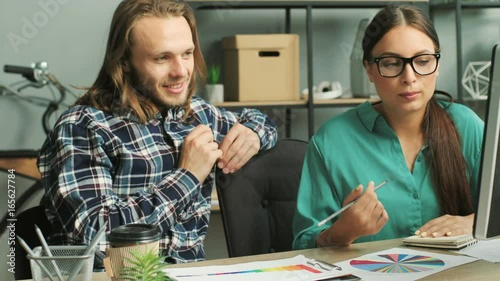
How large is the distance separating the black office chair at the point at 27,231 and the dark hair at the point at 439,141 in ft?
3.10

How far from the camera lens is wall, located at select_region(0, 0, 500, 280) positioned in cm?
340

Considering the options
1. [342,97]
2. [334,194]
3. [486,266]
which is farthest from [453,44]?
[486,266]

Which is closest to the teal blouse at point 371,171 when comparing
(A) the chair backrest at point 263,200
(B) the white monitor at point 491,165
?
(A) the chair backrest at point 263,200

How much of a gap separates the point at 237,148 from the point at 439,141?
531mm

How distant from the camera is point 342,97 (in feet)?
11.8

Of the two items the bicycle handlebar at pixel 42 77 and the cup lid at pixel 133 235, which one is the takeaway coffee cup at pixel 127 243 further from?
the bicycle handlebar at pixel 42 77

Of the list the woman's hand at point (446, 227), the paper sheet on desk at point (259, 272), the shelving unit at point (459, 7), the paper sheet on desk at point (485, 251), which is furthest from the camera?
the shelving unit at point (459, 7)

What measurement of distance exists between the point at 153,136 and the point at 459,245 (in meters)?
0.85

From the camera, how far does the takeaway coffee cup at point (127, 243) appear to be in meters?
1.17

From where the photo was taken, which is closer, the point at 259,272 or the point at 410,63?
the point at 259,272

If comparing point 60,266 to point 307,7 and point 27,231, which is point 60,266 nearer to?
point 27,231

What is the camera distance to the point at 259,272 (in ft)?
4.64

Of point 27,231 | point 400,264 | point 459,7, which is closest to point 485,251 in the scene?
point 400,264

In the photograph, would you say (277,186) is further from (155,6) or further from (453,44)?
(453,44)
